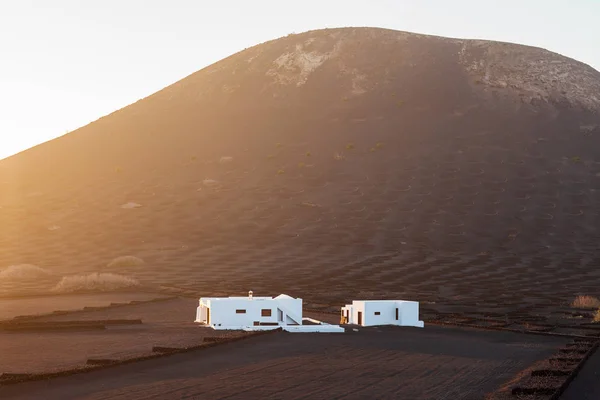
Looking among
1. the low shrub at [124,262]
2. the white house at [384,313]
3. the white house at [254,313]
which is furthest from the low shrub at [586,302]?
the low shrub at [124,262]

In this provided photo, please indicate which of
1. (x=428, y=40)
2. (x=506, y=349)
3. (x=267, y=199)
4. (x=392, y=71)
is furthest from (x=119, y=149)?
(x=506, y=349)

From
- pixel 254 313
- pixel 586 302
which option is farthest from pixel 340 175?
pixel 254 313

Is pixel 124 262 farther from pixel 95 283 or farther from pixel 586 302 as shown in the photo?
pixel 586 302

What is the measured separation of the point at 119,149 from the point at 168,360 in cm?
13093

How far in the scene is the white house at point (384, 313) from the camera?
5794 centimetres

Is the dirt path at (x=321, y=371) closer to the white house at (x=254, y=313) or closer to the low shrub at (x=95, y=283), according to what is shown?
the white house at (x=254, y=313)

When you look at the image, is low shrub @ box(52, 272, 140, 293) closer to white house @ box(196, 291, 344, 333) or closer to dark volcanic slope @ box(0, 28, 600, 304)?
dark volcanic slope @ box(0, 28, 600, 304)

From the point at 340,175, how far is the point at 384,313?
78.5 m

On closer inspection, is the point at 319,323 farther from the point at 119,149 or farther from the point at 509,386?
the point at 119,149

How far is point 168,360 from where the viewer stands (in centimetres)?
3856

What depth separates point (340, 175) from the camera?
136 meters

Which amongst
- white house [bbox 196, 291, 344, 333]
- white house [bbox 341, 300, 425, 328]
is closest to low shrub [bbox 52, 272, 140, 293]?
white house [bbox 196, 291, 344, 333]

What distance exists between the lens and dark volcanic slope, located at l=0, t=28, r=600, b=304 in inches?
4003

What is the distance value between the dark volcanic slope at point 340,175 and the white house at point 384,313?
78.6 ft
